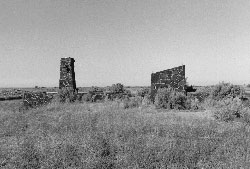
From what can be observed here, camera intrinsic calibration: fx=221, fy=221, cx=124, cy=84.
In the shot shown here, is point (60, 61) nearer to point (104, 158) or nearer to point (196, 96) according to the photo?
point (196, 96)

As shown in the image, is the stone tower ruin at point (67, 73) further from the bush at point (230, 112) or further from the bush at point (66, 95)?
the bush at point (230, 112)

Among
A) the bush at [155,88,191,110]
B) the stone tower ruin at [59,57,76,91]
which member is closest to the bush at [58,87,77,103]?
the stone tower ruin at [59,57,76,91]

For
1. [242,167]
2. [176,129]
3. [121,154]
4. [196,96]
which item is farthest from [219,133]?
[196,96]

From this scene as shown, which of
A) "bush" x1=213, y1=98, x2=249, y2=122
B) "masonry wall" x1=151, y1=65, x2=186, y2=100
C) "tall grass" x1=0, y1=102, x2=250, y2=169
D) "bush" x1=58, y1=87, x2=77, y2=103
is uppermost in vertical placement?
"masonry wall" x1=151, y1=65, x2=186, y2=100

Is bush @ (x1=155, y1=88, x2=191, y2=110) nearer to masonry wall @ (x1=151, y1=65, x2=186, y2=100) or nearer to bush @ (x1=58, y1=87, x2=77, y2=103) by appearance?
masonry wall @ (x1=151, y1=65, x2=186, y2=100)

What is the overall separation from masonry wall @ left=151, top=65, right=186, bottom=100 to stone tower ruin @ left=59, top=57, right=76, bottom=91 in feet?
23.2

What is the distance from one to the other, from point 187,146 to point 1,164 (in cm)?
408

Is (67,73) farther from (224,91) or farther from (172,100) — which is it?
(224,91)

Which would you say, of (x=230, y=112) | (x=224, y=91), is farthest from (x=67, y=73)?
(x=230, y=112)

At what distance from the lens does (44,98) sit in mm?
18047

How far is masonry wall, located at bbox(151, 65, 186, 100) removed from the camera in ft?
51.3

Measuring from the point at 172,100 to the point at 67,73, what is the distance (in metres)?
9.78

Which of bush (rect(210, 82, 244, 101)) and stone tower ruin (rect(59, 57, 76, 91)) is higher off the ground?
stone tower ruin (rect(59, 57, 76, 91))

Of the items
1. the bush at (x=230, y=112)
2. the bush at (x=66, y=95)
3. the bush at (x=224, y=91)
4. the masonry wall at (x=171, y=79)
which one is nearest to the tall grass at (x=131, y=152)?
the bush at (x=230, y=112)
